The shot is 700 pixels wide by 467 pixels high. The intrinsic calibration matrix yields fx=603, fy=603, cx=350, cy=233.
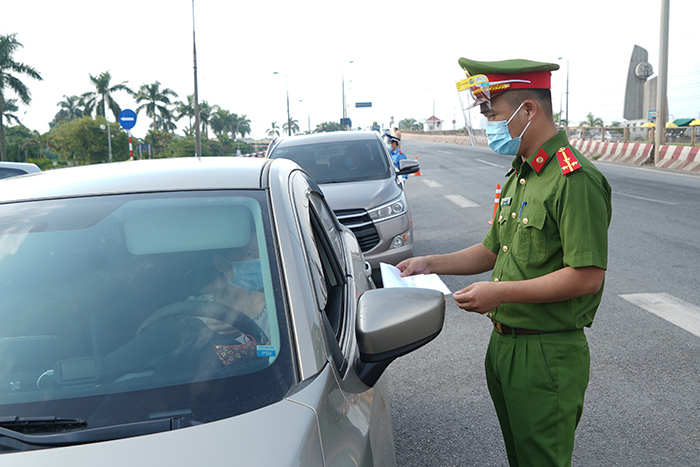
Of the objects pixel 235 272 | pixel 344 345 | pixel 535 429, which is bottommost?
pixel 535 429

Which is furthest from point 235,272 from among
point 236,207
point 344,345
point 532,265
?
point 532,265

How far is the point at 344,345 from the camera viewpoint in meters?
2.01

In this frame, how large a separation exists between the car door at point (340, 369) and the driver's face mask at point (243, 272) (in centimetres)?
17

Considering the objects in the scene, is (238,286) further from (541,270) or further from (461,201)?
(461,201)

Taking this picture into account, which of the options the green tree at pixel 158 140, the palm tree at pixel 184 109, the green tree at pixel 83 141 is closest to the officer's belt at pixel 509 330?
the green tree at pixel 83 141

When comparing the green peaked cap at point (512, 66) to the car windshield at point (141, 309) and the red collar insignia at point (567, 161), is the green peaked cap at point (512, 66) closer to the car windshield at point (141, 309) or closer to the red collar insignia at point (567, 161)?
the red collar insignia at point (567, 161)

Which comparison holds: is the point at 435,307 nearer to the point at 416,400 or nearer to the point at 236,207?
the point at 236,207

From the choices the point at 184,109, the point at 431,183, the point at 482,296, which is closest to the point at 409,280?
the point at 482,296

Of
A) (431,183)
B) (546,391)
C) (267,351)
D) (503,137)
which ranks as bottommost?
(431,183)

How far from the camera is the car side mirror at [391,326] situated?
1.79 meters

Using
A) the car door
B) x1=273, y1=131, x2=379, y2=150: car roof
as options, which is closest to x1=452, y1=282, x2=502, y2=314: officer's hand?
the car door

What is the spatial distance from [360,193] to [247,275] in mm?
5184

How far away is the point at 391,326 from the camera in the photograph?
179 cm

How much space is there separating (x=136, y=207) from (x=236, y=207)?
1.21 feet
